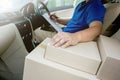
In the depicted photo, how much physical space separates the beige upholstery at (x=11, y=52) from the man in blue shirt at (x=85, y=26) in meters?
0.49

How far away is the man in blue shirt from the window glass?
47.7 inches

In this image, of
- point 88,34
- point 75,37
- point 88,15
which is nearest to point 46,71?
point 75,37

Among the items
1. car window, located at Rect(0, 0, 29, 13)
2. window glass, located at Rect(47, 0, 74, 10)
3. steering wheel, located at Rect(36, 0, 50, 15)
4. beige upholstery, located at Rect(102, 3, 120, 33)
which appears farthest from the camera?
window glass, located at Rect(47, 0, 74, 10)

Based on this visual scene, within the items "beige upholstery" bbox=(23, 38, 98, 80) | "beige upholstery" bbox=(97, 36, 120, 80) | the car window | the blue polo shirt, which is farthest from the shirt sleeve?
the car window

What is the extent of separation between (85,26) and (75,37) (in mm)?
447

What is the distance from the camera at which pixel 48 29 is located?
1998 mm

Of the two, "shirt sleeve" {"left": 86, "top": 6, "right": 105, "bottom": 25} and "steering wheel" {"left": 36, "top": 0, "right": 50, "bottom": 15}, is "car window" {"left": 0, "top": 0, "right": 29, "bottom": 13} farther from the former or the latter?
"shirt sleeve" {"left": 86, "top": 6, "right": 105, "bottom": 25}

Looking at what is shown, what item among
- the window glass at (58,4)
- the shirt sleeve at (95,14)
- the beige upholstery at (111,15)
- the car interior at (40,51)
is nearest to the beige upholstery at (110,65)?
the car interior at (40,51)

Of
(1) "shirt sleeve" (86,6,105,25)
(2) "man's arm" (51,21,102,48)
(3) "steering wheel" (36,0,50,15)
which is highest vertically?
(1) "shirt sleeve" (86,6,105,25)

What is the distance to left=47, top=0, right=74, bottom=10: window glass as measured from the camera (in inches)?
108

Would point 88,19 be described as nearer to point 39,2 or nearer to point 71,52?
point 71,52

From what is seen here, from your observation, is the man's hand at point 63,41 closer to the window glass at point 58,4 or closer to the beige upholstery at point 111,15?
the beige upholstery at point 111,15

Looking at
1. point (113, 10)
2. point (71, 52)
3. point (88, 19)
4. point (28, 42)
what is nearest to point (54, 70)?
point (71, 52)

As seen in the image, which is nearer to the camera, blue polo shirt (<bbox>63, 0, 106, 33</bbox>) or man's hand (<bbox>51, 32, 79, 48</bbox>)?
man's hand (<bbox>51, 32, 79, 48</bbox>)
